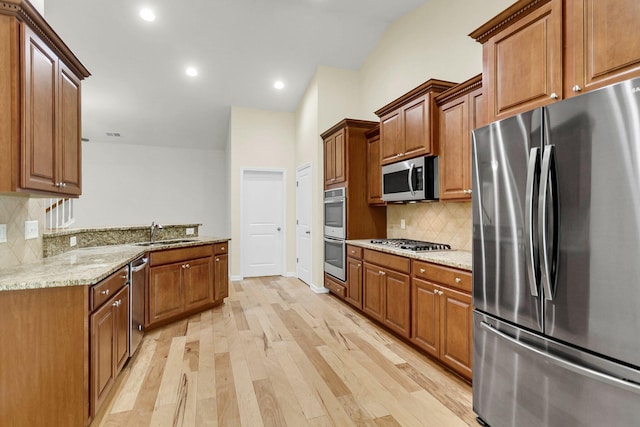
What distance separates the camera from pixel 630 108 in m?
1.19

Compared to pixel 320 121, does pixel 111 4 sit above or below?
above

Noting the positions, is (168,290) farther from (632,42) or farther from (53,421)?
(632,42)

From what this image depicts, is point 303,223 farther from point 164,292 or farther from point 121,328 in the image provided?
point 121,328

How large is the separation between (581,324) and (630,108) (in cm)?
89

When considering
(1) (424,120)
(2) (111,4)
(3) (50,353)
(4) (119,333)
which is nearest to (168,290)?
(4) (119,333)

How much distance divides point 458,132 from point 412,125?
56cm

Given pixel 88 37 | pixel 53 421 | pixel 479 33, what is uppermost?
pixel 88 37

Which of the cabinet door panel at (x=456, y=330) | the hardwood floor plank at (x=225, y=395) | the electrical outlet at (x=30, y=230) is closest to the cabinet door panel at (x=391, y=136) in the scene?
the cabinet door panel at (x=456, y=330)

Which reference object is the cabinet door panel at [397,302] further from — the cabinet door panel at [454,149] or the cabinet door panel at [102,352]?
the cabinet door panel at [102,352]

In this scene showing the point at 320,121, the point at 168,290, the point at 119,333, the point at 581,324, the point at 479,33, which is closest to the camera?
the point at 581,324

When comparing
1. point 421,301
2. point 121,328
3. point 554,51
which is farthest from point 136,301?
point 554,51

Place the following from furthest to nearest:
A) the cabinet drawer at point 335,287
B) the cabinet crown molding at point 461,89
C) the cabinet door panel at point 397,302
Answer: the cabinet drawer at point 335,287, the cabinet door panel at point 397,302, the cabinet crown molding at point 461,89

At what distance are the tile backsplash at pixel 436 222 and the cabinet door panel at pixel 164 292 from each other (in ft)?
8.90

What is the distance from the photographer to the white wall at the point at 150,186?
7246 mm
